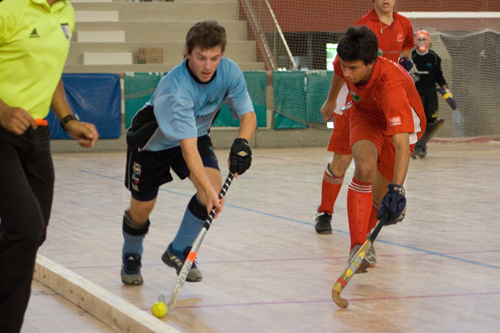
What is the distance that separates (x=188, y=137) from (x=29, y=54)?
3.38ft

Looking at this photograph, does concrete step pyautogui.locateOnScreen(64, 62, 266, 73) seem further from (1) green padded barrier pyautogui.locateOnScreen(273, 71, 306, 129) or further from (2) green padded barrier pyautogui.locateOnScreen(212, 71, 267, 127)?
(1) green padded barrier pyautogui.locateOnScreen(273, 71, 306, 129)

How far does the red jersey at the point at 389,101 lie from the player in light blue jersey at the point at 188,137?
0.70m

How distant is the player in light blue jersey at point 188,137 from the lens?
3.77m

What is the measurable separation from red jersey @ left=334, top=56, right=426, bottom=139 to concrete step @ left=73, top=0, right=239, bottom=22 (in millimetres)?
13409

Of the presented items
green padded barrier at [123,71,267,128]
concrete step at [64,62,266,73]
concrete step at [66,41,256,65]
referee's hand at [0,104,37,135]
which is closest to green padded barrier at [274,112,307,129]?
green padded barrier at [123,71,267,128]

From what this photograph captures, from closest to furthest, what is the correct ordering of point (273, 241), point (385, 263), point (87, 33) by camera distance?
point (385, 263) < point (273, 241) < point (87, 33)

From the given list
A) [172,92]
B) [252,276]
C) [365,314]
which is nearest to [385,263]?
[252,276]

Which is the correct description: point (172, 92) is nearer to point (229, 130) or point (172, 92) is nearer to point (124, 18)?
point (229, 130)

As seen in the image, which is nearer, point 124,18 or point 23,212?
point 23,212

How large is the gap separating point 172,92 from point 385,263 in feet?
5.73

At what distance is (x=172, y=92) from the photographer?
382cm

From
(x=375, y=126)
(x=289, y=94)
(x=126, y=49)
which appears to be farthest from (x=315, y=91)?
(x=375, y=126)

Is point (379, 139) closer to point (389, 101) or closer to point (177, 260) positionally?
point (389, 101)

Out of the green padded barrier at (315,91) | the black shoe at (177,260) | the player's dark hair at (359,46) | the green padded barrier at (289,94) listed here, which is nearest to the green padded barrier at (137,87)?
the green padded barrier at (289,94)
